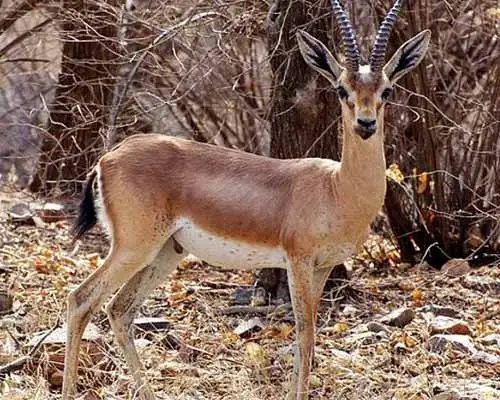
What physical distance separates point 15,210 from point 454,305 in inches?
170

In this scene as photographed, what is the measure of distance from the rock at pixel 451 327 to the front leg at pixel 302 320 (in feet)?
4.53

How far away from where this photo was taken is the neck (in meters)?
6.23

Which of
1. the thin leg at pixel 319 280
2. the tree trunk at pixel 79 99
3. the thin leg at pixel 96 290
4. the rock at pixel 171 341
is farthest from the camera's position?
the tree trunk at pixel 79 99

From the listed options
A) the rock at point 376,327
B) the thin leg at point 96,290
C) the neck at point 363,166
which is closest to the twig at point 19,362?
the thin leg at point 96,290

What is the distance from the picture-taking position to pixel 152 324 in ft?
24.5

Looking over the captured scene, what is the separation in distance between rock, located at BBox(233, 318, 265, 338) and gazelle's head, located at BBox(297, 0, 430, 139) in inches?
71.4

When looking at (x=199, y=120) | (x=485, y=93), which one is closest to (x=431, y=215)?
(x=485, y=93)

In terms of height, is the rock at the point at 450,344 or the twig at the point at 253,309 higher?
the rock at the point at 450,344

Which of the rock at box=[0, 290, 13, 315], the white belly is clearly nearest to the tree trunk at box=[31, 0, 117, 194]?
the rock at box=[0, 290, 13, 315]

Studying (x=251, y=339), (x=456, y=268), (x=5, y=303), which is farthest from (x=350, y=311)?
(x=5, y=303)

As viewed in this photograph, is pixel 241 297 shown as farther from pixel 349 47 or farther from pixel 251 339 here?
pixel 349 47

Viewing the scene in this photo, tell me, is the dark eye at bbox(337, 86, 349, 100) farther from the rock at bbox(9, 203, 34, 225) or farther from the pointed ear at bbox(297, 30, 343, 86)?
the rock at bbox(9, 203, 34, 225)

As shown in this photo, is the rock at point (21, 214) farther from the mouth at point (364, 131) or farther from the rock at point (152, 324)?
the mouth at point (364, 131)

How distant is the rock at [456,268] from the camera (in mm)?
9016
